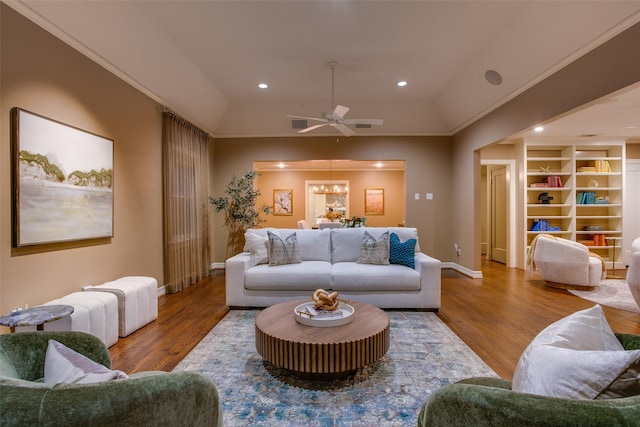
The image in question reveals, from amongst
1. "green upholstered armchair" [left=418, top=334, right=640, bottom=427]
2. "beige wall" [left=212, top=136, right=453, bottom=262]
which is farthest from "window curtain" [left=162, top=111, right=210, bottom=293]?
"green upholstered armchair" [left=418, top=334, right=640, bottom=427]

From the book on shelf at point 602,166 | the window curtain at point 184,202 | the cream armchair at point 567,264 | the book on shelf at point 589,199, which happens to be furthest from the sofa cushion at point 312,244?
the book on shelf at point 602,166

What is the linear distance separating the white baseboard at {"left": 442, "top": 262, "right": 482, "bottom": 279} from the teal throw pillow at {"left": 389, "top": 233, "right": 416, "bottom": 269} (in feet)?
7.66

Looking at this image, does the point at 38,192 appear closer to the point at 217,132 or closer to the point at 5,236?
the point at 5,236

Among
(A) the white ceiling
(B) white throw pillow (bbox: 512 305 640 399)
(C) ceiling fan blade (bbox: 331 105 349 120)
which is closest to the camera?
(B) white throw pillow (bbox: 512 305 640 399)

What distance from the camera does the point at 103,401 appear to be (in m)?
Answer: 0.78

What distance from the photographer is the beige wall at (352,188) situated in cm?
1005

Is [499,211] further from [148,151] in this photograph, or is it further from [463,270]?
[148,151]

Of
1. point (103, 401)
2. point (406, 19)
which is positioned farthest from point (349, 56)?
point (103, 401)

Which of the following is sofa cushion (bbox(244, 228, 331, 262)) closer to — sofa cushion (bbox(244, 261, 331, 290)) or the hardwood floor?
sofa cushion (bbox(244, 261, 331, 290))

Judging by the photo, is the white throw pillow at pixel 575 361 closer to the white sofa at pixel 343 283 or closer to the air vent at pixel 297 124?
the white sofa at pixel 343 283

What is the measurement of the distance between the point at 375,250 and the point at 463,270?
292cm

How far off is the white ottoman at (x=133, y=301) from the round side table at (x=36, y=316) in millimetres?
681

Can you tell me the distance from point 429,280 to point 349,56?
9.90 feet

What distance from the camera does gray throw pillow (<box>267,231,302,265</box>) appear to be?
390 centimetres
